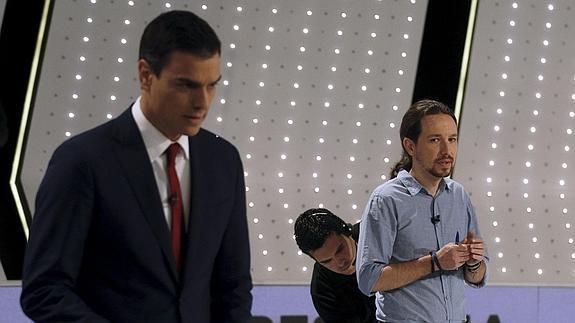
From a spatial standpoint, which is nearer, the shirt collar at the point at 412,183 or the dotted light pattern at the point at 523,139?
the shirt collar at the point at 412,183

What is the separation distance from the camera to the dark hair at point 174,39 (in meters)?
1.50

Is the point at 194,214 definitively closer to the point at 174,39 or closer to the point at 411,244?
the point at 174,39

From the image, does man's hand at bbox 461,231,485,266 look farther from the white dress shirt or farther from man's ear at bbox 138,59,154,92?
man's ear at bbox 138,59,154,92

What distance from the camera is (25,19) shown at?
4.62 meters

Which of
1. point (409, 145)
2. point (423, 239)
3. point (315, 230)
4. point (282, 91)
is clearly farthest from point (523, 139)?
point (423, 239)

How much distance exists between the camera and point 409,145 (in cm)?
273

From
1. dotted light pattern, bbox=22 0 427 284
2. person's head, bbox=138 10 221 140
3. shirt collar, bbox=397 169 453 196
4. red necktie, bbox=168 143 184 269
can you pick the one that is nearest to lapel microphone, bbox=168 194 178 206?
red necktie, bbox=168 143 184 269

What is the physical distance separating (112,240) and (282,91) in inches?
130

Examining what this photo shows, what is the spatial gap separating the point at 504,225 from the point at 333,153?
103 centimetres

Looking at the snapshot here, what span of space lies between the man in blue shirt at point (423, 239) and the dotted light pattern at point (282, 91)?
2.03 m

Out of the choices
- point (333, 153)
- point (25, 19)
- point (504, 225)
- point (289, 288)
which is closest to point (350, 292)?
point (289, 288)

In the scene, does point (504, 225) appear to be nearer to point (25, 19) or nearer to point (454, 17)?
point (454, 17)

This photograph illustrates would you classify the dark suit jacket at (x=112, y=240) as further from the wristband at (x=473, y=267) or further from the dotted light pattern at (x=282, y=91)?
the dotted light pattern at (x=282, y=91)

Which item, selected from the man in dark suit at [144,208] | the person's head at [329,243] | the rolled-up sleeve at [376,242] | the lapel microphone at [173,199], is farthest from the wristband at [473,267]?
the lapel microphone at [173,199]
